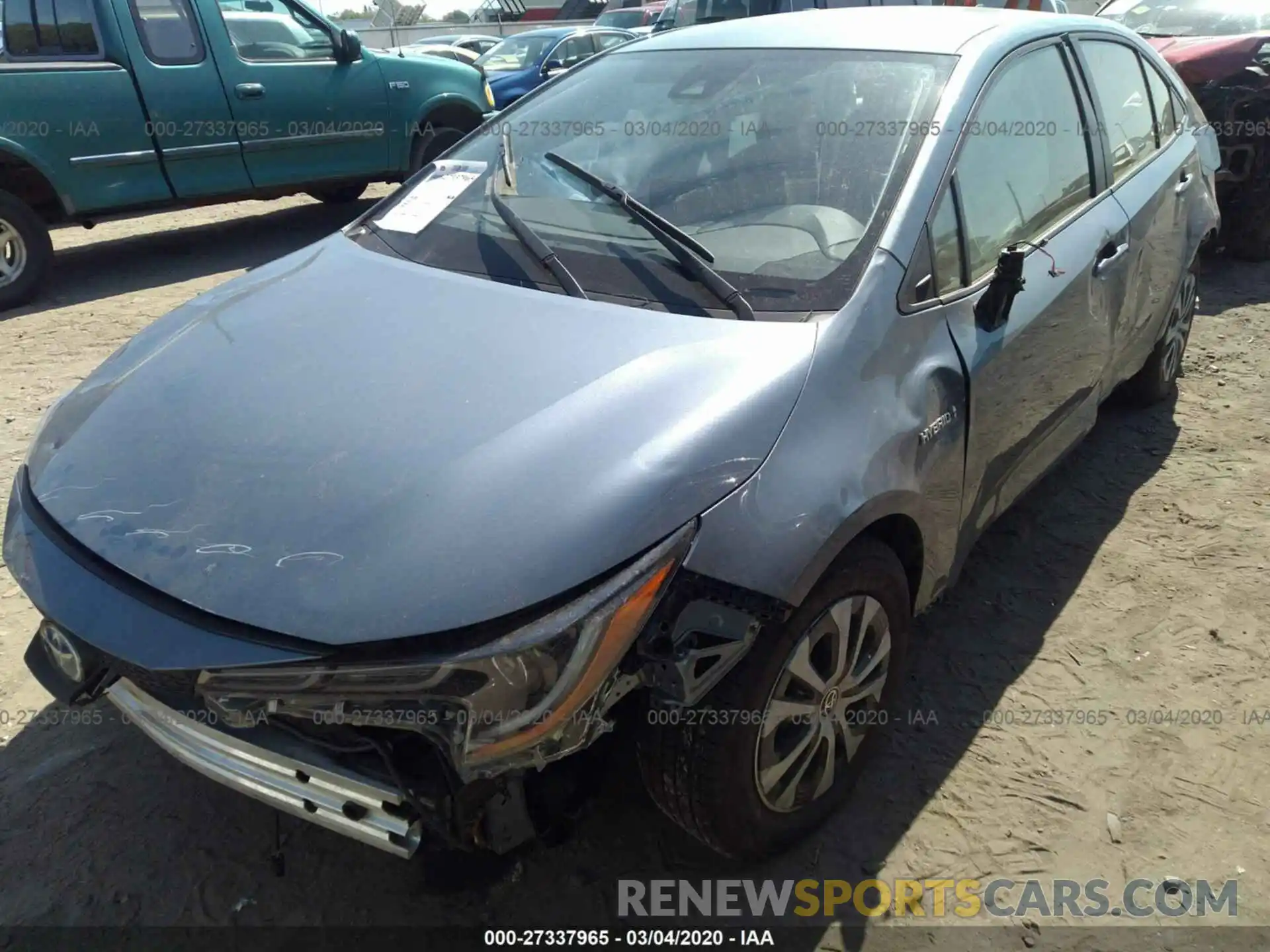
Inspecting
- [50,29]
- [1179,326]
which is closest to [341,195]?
[50,29]

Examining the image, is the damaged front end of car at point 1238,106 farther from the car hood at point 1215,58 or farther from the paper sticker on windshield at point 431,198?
the paper sticker on windshield at point 431,198

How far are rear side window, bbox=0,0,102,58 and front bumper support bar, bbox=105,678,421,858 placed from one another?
5809 mm

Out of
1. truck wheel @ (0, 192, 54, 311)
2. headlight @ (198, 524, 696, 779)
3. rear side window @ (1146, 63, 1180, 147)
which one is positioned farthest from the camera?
truck wheel @ (0, 192, 54, 311)

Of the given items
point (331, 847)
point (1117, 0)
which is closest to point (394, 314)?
point (331, 847)

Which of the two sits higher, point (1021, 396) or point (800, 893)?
point (1021, 396)

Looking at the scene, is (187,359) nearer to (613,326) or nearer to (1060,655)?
(613,326)

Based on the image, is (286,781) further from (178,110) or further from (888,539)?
(178,110)

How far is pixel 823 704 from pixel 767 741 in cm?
20

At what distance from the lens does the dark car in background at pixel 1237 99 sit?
225 inches

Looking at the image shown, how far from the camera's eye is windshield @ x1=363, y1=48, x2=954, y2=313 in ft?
7.12

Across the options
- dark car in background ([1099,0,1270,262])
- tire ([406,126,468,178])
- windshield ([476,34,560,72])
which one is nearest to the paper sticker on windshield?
dark car in background ([1099,0,1270,262])

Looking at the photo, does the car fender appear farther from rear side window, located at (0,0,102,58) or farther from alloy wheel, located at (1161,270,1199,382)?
alloy wheel, located at (1161,270,1199,382)

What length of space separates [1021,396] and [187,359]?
2.12 meters

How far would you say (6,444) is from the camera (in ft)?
13.2
